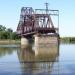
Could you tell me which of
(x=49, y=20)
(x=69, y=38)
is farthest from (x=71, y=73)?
(x=69, y=38)

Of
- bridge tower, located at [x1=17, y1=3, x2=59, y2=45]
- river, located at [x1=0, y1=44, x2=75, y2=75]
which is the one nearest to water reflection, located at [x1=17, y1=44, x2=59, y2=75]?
river, located at [x1=0, y1=44, x2=75, y2=75]

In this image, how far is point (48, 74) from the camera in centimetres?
1659

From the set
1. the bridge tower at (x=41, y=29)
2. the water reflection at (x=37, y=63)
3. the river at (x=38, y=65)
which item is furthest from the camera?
the bridge tower at (x=41, y=29)

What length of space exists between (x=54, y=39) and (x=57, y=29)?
3863 mm

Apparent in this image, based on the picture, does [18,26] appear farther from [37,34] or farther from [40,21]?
[37,34]

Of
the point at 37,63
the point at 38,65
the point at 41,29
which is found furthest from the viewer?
the point at 41,29

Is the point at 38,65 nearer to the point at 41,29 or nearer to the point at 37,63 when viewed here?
the point at 37,63

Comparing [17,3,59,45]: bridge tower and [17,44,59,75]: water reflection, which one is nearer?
[17,44,59,75]: water reflection

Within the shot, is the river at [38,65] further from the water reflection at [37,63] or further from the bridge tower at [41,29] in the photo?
the bridge tower at [41,29]

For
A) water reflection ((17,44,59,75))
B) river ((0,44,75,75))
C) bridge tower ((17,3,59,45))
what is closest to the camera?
river ((0,44,75,75))

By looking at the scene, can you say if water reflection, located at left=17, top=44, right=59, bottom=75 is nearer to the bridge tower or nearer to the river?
the river

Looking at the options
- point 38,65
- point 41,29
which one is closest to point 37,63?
point 38,65

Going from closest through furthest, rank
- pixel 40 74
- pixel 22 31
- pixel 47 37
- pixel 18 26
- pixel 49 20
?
1. pixel 40 74
2. pixel 47 37
3. pixel 49 20
4. pixel 22 31
5. pixel 18 26

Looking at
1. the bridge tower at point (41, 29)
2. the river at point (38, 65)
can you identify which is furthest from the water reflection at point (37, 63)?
the bridge tower at point (41, 29)
